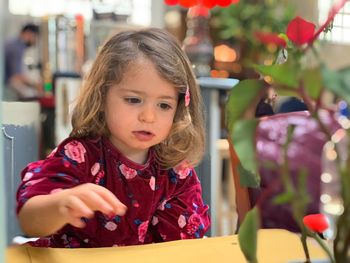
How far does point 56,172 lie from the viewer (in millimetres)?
711

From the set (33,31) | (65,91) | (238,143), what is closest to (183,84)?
(238,143)

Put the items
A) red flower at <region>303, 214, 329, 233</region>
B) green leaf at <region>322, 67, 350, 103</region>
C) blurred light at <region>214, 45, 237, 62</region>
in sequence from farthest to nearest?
blurred light at <region>214, 45, 237, 62</region>
red flower at <region>303, 214, 329, 233</region>
green leaf at <region>322, 67, 350, 103</region>

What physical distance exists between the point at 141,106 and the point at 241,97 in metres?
0.38

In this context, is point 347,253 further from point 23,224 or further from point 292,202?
point 23,224

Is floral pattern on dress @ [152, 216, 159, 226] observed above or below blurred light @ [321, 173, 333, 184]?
below

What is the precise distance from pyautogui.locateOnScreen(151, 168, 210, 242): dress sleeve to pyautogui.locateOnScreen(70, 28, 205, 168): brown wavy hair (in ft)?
0.10

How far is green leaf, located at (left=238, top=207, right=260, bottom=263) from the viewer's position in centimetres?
34

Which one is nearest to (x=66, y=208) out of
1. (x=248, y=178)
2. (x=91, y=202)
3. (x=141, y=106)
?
(x=91, y=202)

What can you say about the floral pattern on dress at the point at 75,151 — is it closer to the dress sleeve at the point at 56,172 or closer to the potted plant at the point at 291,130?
the dress sleeve at the point at 56,172

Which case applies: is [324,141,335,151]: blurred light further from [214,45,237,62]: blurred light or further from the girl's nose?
[214,45,237,62]: blurred light

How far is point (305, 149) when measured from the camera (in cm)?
39

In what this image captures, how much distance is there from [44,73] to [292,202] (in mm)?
3223

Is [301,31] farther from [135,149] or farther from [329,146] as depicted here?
[135,149]

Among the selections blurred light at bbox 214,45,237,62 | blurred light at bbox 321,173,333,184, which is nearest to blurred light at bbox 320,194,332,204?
blurred light at bbox 321,173,333,184
